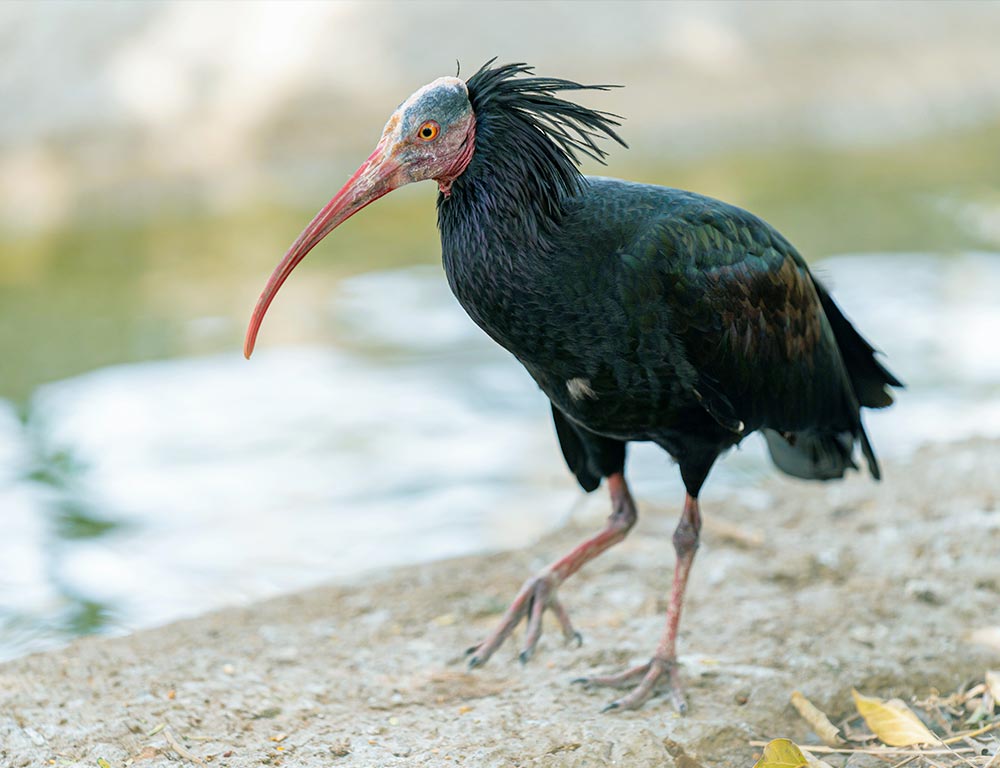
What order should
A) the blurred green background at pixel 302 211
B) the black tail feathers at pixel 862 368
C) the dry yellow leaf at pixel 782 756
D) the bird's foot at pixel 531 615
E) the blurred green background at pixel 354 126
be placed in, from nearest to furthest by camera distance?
the dry yellow leaf at pixel 782 756 → the bird's foot at pixel 531 615 → the black tail feathers at pixel 862 368 → the blurred green background at pixel 302 211 → the blurred green background at pixel 354 126

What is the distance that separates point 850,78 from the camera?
1451cm

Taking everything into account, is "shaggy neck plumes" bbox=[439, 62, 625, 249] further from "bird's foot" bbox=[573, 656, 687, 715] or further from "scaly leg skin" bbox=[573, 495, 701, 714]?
"bird's foot" bbox=[573, 656, 687, 715]

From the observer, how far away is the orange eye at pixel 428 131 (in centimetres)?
361

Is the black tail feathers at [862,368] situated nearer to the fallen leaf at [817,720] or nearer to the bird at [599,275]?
the bird at [599,275]

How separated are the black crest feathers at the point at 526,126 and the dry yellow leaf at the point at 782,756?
1.68 meters

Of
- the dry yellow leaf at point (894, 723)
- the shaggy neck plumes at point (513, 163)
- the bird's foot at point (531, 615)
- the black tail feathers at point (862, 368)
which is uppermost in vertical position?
the shaggy neck plumes at point (513, 163)

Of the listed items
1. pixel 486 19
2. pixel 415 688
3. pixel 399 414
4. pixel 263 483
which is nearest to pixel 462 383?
pixel 399 414

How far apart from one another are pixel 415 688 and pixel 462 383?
336 cm

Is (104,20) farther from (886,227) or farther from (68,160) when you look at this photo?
(886,227)

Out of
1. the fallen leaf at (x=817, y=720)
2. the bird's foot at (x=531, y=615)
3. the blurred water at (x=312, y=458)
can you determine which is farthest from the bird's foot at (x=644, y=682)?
the blurred water at (x=312, y=458)

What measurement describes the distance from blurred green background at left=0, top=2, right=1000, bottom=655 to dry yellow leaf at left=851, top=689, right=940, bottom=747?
91.9 inches

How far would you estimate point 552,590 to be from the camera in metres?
4.43

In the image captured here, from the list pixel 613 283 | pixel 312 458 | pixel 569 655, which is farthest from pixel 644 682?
pixel 312 458

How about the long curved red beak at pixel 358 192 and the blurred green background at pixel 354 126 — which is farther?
the blurred green background at pixel 354 126
